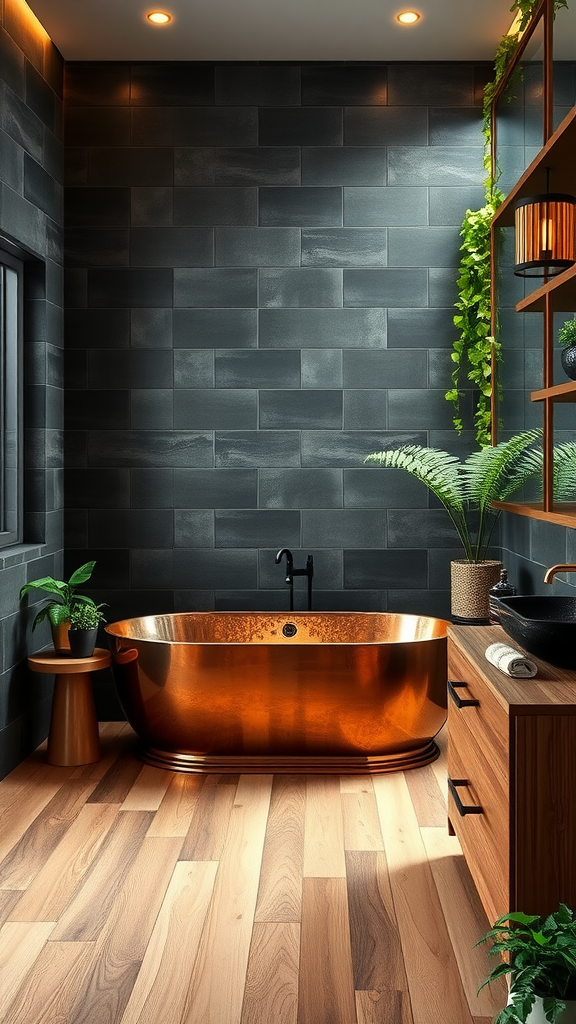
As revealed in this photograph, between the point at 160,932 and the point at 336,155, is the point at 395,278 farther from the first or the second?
the point at 160,932

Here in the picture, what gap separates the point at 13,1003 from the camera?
7.34 feet

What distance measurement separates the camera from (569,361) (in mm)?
3027

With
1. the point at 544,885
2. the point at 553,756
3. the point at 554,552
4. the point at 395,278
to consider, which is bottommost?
the point at 544,885

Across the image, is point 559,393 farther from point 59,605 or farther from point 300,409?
point 59,605

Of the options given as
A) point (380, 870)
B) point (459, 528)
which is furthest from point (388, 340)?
point (380, 870)

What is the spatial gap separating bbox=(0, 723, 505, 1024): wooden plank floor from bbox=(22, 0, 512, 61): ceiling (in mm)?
3322

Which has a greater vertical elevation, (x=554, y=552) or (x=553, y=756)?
(x=554, y=552)

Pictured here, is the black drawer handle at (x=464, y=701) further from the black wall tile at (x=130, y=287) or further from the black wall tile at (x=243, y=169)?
the black wall tile at (x=243, y=169)

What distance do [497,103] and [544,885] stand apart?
3730 millimetres

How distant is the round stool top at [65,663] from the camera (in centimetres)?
403

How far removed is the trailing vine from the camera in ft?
15.3

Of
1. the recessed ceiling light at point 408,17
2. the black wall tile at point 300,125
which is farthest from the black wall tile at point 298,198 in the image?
the recessed ceiling light at point 408,17

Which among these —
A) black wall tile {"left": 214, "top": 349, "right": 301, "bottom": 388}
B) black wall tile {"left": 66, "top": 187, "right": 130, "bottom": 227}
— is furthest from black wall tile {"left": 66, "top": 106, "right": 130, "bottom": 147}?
black wall tile {"left": 214, "top": 349, "right": 301, "bottom": 388}

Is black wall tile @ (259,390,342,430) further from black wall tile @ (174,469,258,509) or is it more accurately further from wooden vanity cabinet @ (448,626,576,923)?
wooden vanity cabinet @ (448,626,576,923)
